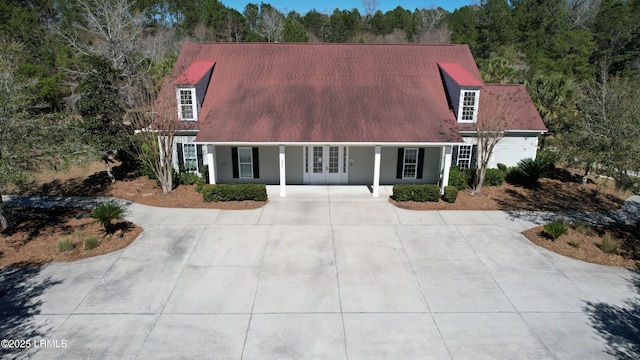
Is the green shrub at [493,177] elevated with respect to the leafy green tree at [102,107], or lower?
lower

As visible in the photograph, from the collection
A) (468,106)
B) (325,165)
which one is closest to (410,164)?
(468,106)

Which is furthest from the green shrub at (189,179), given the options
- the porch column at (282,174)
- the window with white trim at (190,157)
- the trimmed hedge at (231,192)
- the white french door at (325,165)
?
the white french door at (325,165)

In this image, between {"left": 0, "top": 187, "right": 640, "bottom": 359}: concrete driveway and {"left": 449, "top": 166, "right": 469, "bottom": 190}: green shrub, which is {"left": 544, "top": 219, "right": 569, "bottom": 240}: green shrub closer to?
{"left": 0, "top": 187, "right": 640, "bottom": 359}: concrete driveway

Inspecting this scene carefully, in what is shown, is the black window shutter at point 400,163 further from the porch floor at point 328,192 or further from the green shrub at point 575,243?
the green shrub at point 575,243

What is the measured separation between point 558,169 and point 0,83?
1009 inches

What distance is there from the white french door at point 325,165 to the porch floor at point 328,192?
424 mm

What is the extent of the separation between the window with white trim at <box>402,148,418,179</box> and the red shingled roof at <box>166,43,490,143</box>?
5.07 ft

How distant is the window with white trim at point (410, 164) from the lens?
60.5 ft

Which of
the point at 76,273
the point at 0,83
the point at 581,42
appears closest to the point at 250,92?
the point at 0,83

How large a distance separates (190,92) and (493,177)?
14.8 meters

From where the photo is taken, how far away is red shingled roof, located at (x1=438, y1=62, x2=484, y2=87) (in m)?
18.3

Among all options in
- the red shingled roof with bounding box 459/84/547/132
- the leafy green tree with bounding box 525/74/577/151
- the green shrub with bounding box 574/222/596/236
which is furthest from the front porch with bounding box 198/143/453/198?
the leafy green tree with bounding box 525/74/577/151

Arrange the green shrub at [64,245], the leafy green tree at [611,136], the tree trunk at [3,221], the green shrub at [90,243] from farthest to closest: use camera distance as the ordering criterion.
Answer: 1. the tree trunk at [3,221]
2. the green shrub at [90,243]
3. the green shrub at [64,245]
4. the leafy green tree at [611,136]

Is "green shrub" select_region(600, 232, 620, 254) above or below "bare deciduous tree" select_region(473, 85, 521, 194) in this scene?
below
